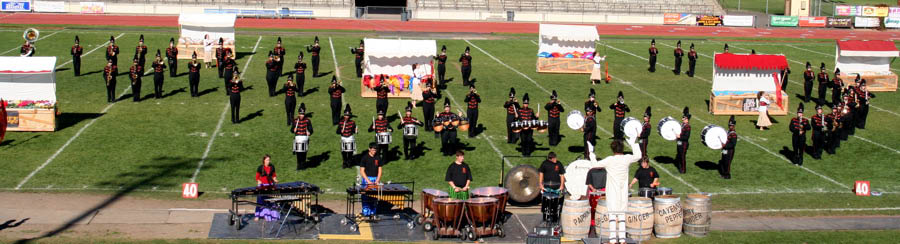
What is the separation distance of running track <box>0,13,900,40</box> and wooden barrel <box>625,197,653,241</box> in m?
39.5

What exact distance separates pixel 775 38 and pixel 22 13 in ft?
149

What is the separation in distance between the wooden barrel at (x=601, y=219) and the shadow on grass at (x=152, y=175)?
9343 mm

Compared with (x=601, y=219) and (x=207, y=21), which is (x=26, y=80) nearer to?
(x=207, y=21)

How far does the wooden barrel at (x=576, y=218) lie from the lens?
54.8 feet

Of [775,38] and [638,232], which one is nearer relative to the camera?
[638,232]

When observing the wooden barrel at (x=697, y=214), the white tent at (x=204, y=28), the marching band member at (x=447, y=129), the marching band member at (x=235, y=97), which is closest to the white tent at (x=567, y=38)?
the white tent at (x=204, y=28)

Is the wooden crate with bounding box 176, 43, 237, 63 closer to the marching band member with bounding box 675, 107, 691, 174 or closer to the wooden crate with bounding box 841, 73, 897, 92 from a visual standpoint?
the marching band member with bounding box 675, 107, 691, 174

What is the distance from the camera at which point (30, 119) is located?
2592 centimetres

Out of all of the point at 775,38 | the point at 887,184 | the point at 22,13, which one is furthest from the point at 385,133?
the point at 22,13

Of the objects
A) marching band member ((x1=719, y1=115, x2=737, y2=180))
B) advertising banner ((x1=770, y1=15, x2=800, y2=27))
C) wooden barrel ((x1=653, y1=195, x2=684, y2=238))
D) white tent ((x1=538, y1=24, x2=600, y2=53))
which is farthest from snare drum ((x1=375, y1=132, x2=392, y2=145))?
advertising banner ((x1=770, y1=15, x2=800, y2=27))

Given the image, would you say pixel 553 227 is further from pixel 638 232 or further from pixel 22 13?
pixel 22 13

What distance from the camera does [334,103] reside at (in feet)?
90.4

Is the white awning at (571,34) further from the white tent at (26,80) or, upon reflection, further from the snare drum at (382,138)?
the white tent at (26,80)

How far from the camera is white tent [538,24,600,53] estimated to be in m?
38.5
